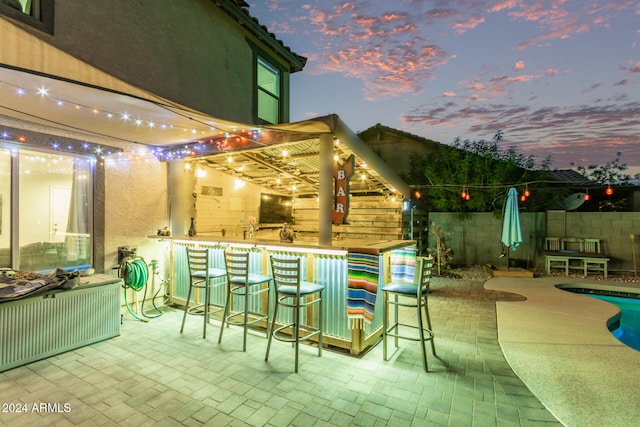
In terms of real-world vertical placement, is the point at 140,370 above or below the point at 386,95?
below

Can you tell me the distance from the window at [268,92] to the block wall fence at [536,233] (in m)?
6.76

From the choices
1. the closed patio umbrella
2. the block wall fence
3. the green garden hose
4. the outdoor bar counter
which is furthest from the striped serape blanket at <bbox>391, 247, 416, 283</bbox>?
the block wall fence

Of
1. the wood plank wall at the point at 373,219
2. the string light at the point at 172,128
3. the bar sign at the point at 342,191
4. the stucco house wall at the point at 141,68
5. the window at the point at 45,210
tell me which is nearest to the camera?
the string light at the point at 172,128

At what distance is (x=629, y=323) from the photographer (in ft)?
19.0

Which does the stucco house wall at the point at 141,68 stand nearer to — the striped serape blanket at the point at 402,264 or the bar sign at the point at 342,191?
the bar sign at the point at 342,191

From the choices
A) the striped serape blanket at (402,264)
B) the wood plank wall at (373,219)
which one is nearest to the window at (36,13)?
the striped serape blanket at (402,264)

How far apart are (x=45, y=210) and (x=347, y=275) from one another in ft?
17.1

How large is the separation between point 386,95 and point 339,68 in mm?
2827

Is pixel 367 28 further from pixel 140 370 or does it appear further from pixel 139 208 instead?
pixel 140 370

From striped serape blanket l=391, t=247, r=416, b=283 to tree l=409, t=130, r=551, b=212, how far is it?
615 cm

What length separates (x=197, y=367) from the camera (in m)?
3.44

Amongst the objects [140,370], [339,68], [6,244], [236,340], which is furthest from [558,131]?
[6,244]

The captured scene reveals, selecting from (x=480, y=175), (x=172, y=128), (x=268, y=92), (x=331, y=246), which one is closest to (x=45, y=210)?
(x=172, y=128)

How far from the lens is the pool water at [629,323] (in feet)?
17.1
